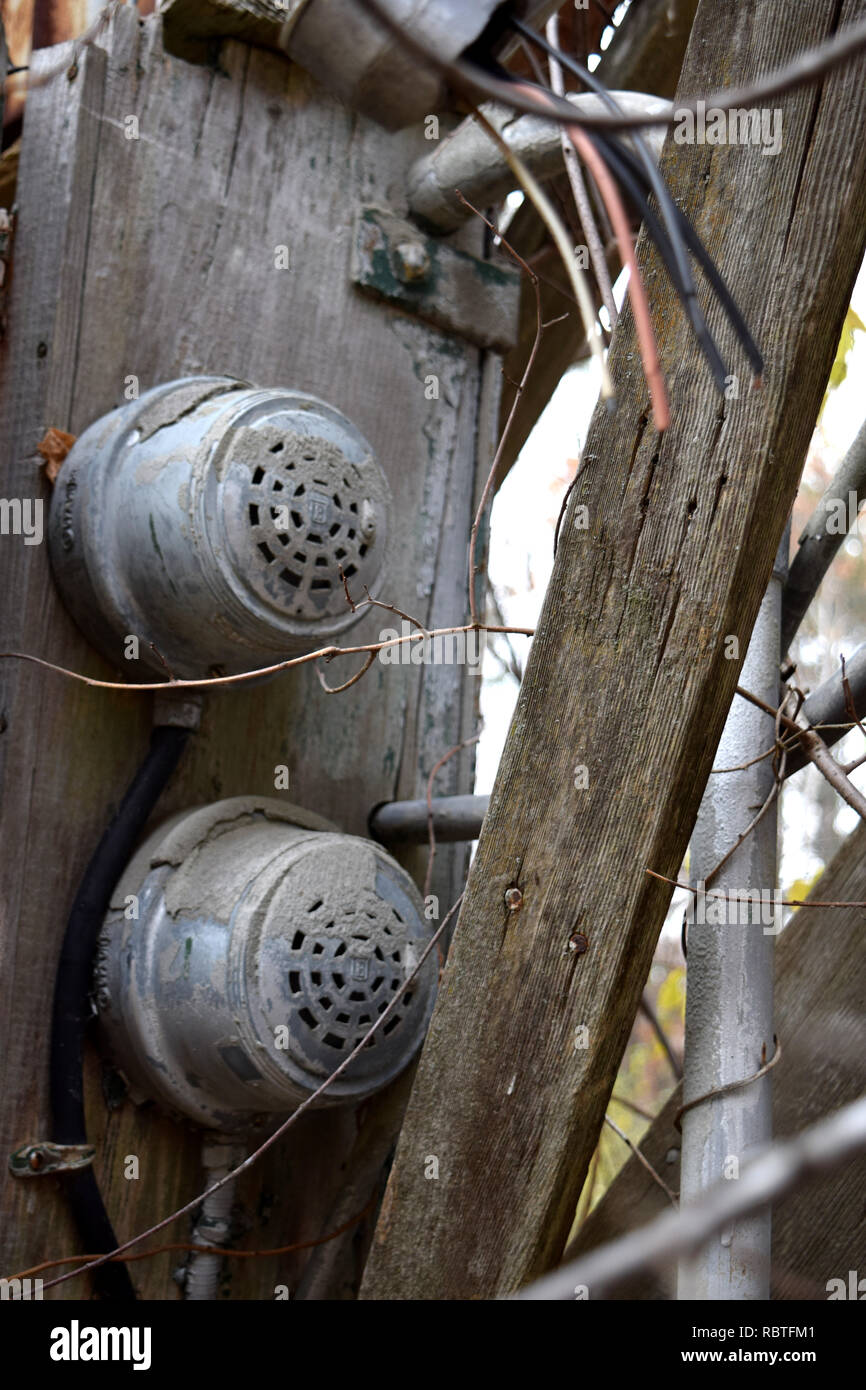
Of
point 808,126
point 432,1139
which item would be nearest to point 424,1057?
point 432,1139

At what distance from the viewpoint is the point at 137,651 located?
1.85 metres

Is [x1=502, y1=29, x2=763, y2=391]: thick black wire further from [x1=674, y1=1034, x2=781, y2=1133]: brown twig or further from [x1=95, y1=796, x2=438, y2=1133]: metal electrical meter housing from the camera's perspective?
[x1=95, y1=796, x2=438, y2=1133]: metal electrical meter housing

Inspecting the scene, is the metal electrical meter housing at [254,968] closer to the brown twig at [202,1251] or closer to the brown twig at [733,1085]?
the brown twig at [202,1251]

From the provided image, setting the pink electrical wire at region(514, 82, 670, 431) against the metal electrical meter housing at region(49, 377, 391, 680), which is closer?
the pink electrical wire at region(514, 82, 670, 431)

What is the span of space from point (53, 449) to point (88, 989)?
2.76 feet

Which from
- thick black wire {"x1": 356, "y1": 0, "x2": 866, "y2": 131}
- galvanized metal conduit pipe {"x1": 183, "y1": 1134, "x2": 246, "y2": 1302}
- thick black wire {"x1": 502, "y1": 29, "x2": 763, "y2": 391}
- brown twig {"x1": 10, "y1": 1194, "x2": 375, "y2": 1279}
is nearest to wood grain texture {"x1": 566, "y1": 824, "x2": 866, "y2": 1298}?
brown twig {"x1": 10, "y1": 1194, "x2": 375, "y2": 1279}

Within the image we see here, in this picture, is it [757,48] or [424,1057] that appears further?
[424,1057]

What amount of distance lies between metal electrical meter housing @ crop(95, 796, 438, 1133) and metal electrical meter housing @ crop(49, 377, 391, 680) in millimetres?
313

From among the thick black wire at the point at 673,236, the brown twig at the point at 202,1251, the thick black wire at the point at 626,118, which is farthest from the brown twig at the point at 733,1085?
the thick black wire at the point at 626,118

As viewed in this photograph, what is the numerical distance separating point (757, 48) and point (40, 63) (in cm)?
129

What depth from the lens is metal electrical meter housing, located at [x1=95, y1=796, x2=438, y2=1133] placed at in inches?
66.2

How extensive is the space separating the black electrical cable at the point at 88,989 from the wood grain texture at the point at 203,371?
27 millimetres

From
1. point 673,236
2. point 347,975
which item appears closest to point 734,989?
point 347,975

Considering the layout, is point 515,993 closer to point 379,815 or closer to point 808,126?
point 379,815
